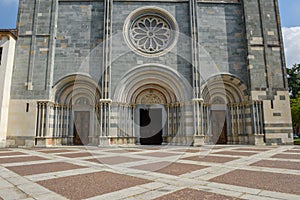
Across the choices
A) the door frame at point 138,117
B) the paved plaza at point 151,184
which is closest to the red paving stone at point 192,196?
the paved plaza at point 151,184

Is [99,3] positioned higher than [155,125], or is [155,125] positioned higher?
[99,3]

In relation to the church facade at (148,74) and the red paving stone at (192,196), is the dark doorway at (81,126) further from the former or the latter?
the red paving stone at (192,196)

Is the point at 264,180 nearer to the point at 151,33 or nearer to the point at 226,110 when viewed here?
the point at 226,110

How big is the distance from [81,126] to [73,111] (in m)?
1.24

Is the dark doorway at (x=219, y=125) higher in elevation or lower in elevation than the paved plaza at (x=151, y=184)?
higher

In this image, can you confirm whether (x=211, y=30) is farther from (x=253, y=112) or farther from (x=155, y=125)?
(x=155, y=125)

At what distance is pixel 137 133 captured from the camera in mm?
14234

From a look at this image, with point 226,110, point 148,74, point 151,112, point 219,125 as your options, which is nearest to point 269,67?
point 226,110

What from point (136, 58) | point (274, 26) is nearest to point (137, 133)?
point (136, 58)

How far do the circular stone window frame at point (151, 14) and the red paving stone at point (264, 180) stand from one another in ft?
36.1

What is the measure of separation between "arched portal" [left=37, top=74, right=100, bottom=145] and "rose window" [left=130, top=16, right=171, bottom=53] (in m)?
4.66

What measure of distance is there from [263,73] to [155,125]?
8.44 metres

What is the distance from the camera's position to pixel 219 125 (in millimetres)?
14820

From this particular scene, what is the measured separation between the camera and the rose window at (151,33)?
14.8m
